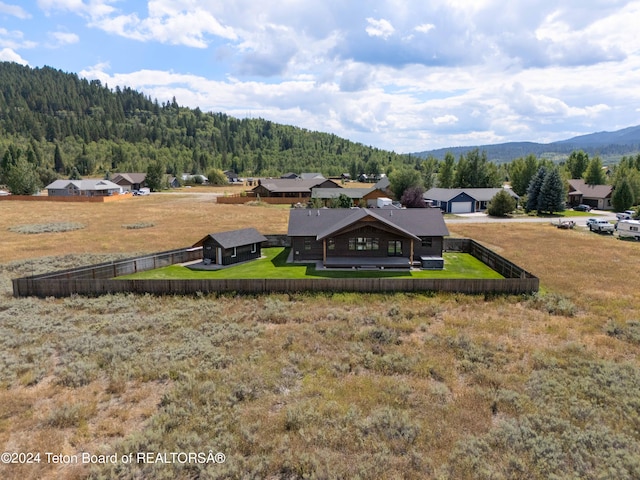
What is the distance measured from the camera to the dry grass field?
1136 centimetres

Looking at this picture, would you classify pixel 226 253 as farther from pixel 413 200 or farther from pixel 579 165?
pixel 579 165

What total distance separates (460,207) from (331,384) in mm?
62302

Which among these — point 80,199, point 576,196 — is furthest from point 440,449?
point 80,199

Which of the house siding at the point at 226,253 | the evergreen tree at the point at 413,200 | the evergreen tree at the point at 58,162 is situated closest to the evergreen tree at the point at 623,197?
the evergreen tree at the point at 413,200

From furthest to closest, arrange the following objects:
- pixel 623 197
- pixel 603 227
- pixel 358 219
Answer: pixel 623 197, pixel 603 227, pixel 358 219

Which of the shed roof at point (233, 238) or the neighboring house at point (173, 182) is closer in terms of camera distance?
the shed roof at point (233, 238)

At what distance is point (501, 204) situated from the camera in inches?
2584

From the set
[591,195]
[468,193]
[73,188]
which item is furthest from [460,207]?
[73,188]

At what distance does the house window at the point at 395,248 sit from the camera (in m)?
32.8

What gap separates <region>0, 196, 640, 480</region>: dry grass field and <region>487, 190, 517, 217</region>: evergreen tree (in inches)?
1572

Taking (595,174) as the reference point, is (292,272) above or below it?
below

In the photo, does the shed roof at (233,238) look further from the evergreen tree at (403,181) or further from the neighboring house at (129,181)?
the neighboring house at (129,181)

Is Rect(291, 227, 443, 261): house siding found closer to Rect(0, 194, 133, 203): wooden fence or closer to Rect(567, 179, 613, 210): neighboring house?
Rect(567, 179, 613, 210): neighboring house

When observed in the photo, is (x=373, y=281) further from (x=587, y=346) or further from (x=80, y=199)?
(x=80, y=199)
